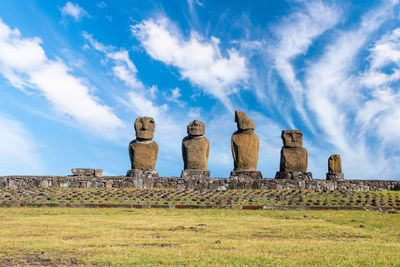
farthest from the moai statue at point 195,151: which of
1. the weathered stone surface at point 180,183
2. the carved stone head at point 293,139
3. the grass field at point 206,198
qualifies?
the carved stone head at point 293,139

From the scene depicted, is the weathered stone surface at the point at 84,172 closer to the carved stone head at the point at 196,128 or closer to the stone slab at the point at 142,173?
the stone slab at the point at 142,173

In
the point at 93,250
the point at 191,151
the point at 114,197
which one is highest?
the point at 191,151

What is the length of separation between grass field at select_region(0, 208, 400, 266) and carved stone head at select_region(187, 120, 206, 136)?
10604 mm

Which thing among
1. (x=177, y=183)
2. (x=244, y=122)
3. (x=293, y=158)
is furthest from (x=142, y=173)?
(x=293, y=158)

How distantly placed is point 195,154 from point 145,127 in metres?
3.27

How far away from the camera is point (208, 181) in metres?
19.4

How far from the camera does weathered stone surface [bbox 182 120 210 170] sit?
67.8 ft

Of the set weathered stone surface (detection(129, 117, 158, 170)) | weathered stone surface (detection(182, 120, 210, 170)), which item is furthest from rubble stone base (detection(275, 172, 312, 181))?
weathered stone surface (detection(129, 117, 158, 170))

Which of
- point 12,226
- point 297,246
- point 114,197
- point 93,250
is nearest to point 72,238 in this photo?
point 93,250

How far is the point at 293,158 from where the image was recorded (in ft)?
70.9

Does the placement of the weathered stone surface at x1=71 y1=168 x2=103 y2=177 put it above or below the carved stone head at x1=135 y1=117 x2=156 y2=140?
below

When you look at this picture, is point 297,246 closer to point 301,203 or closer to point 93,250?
point 93,250

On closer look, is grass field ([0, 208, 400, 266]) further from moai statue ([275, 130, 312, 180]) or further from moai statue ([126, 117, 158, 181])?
moai statue ([126, 117, 158, 181])

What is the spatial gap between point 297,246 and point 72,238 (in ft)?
13.4
